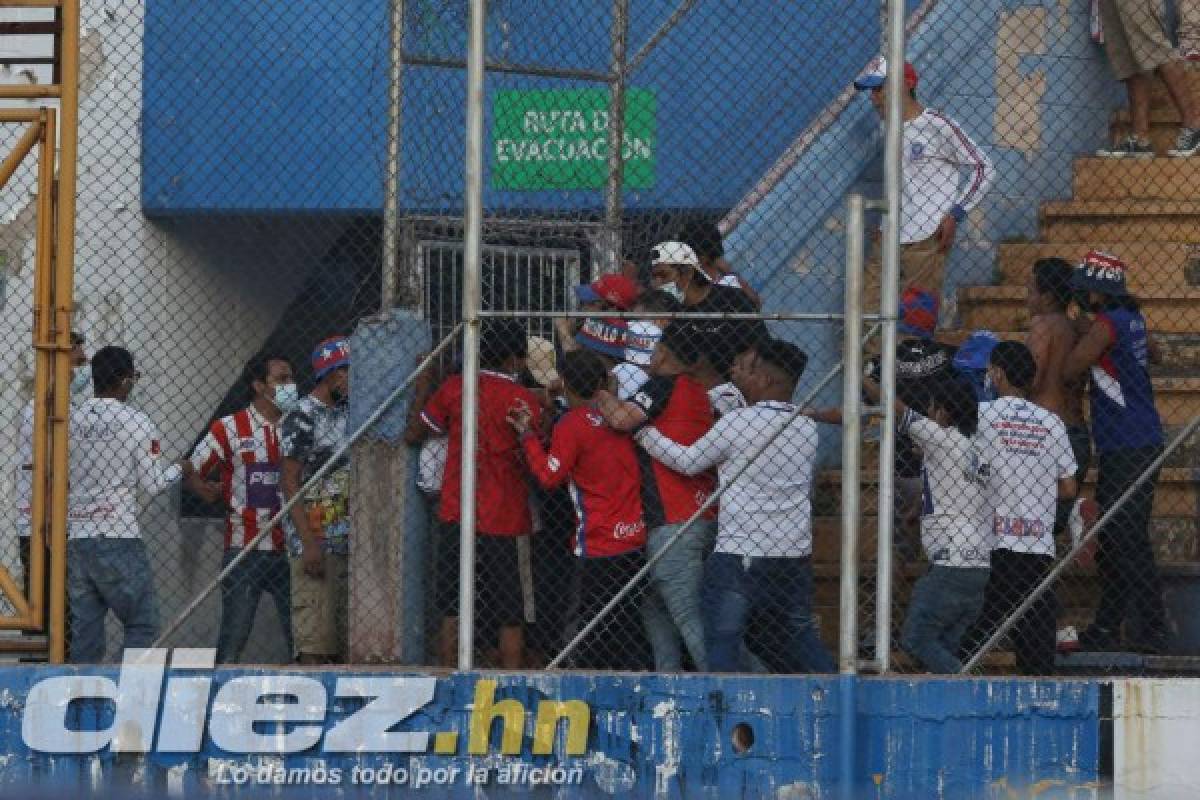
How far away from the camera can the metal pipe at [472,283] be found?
10352 mm

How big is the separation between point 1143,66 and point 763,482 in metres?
3.78

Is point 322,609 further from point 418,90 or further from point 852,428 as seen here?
point 852,428

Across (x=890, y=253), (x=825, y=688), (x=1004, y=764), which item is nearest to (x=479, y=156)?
(x=890, y=253)

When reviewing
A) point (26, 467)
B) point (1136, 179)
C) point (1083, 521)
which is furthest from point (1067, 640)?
point (26, 467)

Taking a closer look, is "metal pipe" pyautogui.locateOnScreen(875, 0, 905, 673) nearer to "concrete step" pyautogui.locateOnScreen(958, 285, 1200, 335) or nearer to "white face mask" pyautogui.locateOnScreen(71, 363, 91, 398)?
"concrete step" pyautogui.locateOnScreen(958, 285, 1200, 335)

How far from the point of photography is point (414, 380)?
11.0 m

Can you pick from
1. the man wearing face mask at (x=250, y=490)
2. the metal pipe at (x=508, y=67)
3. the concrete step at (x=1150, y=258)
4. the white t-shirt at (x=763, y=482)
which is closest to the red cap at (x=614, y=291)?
Result: the white t-shirt at (x=763, y=482)

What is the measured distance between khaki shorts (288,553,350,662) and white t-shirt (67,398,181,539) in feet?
2.91

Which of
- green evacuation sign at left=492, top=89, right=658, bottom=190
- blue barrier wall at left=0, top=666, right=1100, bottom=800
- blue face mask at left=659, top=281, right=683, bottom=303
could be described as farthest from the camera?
green evacuation sign at left=492, top=89, right=658, bottom=190

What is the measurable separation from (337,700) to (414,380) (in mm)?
1502

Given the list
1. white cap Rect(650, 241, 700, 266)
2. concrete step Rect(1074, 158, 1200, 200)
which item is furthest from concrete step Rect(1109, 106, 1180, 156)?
white cap Rect(650, 241, 700, 266)

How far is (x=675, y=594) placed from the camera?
10.7 m

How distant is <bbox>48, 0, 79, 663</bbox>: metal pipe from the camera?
35.1ft

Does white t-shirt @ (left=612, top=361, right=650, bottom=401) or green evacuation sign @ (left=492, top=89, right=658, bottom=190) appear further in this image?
green evacuation sign @ (left=492, top=89, right=658, bottom=190)
